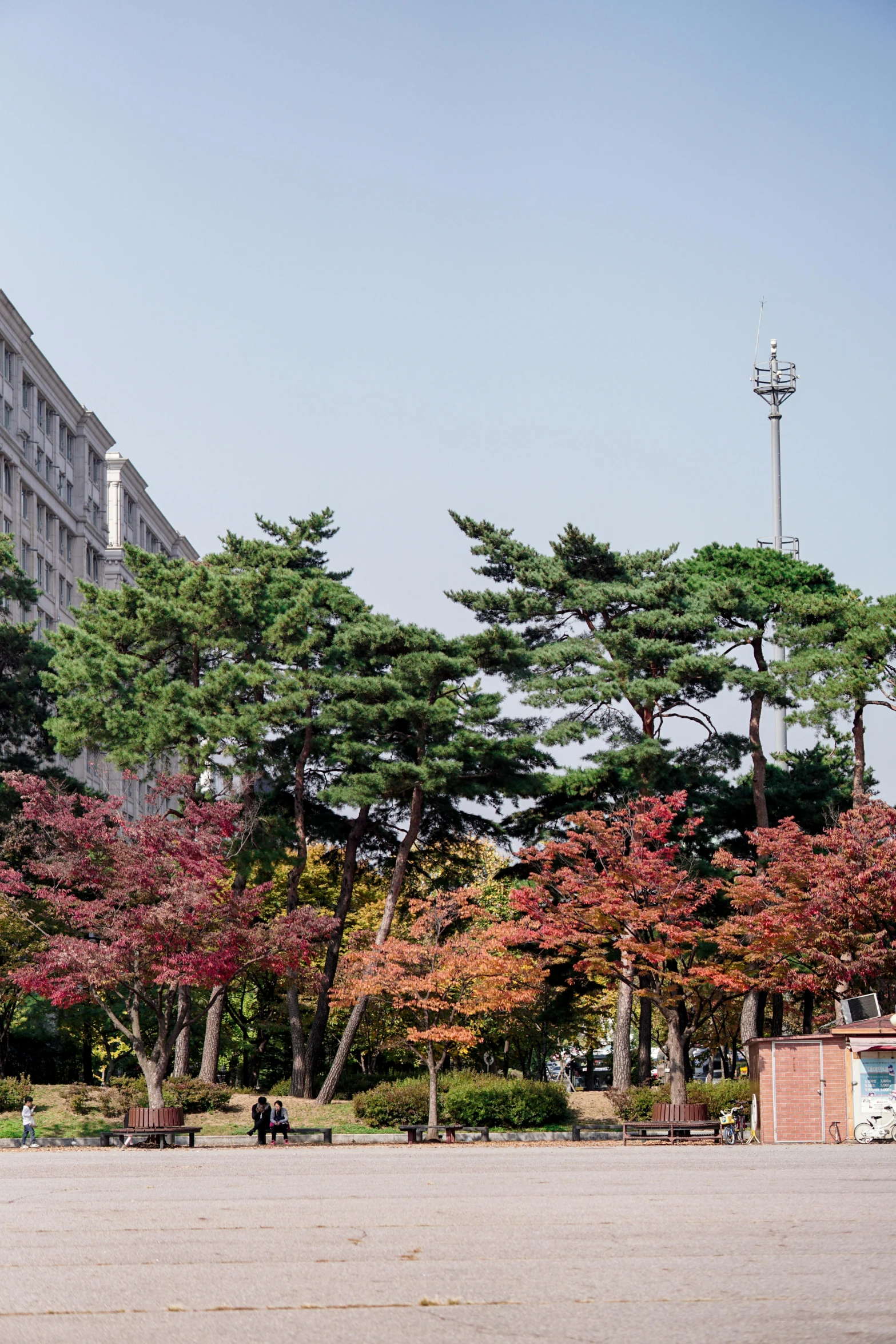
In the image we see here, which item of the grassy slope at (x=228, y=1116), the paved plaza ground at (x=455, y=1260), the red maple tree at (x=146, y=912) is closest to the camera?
the paved plaza ground at (x=455, y=1260)

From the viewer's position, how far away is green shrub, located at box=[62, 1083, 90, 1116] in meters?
38.7

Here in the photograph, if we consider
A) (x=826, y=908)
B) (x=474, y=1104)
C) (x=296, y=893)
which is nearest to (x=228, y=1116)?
(x=474, y=1104)

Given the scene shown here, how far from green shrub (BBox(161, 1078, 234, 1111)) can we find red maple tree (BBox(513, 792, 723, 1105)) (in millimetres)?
9619

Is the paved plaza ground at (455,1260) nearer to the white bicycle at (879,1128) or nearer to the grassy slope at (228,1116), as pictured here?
the white bicycle at (879,1128)

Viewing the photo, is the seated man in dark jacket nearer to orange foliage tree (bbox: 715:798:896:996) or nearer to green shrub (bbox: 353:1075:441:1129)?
green shrub (bbox: 353:1075:441:1129)

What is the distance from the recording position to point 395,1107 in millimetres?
40156

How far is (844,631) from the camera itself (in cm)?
4431

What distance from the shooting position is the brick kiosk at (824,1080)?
108ft

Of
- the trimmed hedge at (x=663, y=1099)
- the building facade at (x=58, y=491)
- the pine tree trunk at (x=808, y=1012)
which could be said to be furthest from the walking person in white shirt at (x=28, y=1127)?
the building facade at (x=58, y=491)

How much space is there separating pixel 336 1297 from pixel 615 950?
3389cm

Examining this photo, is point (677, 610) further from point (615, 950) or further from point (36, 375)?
point (36, 375)

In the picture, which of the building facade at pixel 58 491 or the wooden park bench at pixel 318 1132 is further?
the building facade at pixel 58 491

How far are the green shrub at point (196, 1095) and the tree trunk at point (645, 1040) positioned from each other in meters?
12.2

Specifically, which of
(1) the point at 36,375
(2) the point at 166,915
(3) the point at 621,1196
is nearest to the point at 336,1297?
(3) the point at 621,1196
